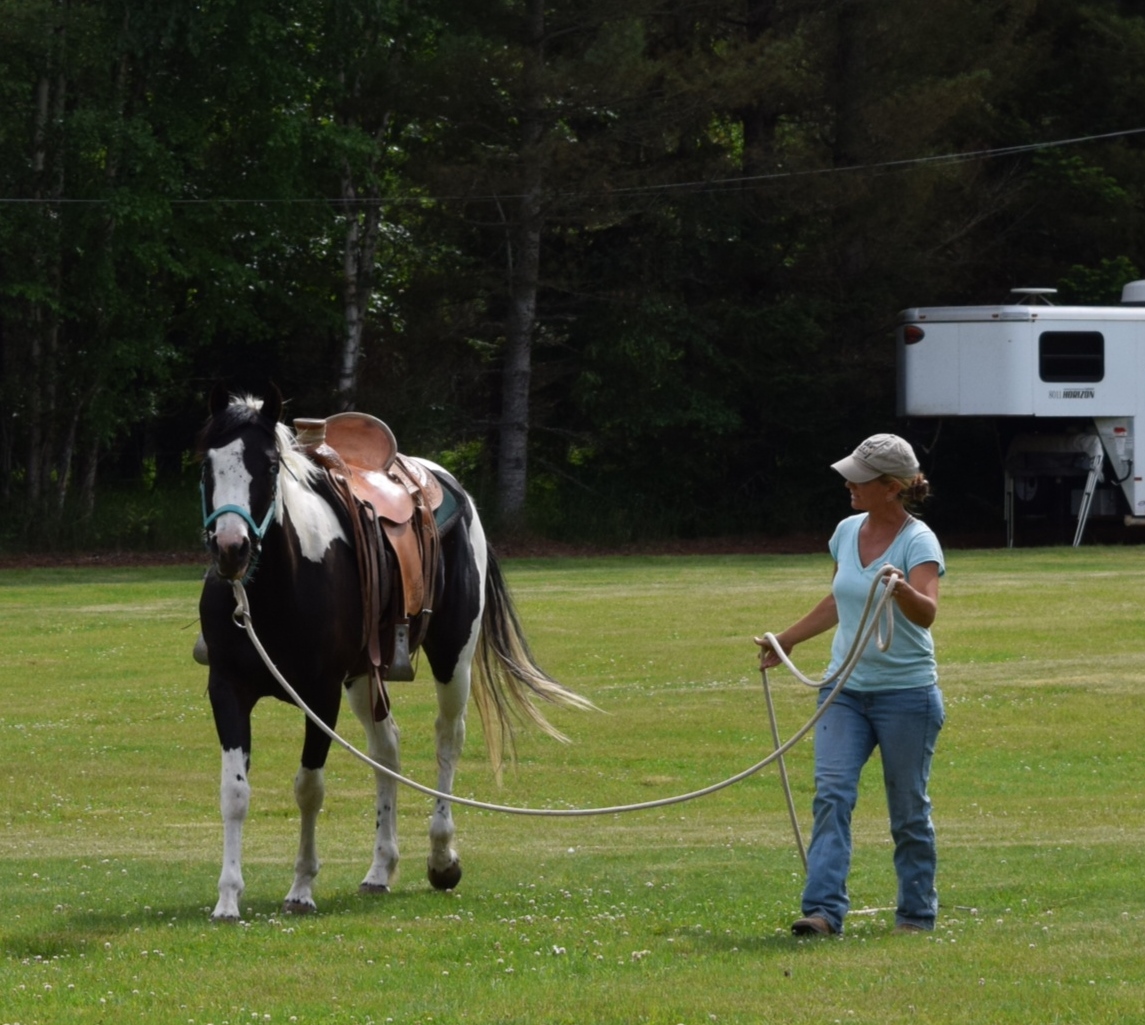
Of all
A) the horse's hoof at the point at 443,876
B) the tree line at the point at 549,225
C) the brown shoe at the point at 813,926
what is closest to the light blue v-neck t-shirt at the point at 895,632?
the brown shoe at the point at 813,926

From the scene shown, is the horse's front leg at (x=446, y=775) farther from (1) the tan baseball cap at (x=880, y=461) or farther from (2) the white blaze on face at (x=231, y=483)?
(1) the tan baseball cap at (x=880, y=461)

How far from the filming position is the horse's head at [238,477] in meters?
7.42

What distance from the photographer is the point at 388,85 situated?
33750 millimetres

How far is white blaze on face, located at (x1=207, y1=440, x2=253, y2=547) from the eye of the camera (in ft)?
24.5

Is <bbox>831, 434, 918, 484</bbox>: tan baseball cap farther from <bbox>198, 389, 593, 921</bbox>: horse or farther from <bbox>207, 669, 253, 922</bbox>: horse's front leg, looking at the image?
<bbox>207, 669, 253, 922</bbox>: horse's front leg

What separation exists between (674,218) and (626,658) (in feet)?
66.0

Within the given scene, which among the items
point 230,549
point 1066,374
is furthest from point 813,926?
point 1066,374

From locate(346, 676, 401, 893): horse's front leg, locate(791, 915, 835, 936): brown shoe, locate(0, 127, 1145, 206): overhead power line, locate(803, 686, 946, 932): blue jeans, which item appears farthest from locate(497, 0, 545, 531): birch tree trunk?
locate(791, 915, 835, 936): brown shoe

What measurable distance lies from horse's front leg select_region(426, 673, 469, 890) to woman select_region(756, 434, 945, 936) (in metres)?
Answer: 2.20

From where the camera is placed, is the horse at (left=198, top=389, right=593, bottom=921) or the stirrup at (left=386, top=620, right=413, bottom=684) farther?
the stirrup at (left=386, top=620, right=413, bottom=684)

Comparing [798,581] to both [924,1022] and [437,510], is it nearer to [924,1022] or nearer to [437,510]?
[437,510]

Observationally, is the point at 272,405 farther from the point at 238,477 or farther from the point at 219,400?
the point at 238,477

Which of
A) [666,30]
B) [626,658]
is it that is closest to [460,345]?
[666,30]

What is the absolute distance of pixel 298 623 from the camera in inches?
327
